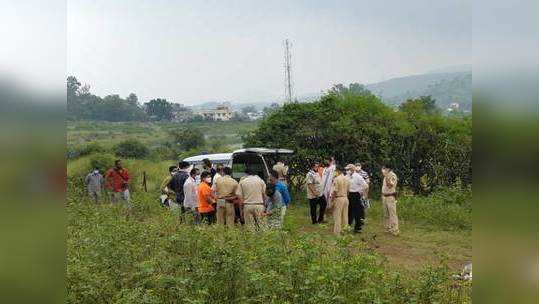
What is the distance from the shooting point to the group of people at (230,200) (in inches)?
388

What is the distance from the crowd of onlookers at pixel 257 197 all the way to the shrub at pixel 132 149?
2174 centimetres

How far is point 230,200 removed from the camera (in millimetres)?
10219

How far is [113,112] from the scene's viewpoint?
62344 millimetres

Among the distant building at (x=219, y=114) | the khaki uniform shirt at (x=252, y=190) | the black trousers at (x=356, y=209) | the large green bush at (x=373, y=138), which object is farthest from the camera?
the distant building at (x=219, y=114)

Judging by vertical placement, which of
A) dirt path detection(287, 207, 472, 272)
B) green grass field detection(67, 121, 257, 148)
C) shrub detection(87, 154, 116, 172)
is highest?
green grass field detection(67, 121, 257, 148)

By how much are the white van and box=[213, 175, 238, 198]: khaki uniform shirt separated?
4841 millimetres

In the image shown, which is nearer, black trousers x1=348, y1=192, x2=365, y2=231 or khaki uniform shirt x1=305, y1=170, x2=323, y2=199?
black trousers x1=348, y1=192, x2=365, y2=231

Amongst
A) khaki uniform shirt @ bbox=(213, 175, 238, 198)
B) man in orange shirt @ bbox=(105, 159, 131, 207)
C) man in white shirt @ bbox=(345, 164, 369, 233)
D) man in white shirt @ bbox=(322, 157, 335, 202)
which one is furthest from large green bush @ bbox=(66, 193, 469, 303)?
man in orange shirt @ bbox=(105, 159, 131, 207)

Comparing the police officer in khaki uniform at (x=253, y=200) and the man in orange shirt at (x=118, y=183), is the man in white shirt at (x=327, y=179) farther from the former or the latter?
the man in orange shirt at (x=118, y=183)

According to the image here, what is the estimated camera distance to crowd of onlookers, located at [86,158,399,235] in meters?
9.90

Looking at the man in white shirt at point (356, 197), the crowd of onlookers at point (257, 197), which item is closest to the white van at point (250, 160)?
the crowd of onlookers at point (257, 197)

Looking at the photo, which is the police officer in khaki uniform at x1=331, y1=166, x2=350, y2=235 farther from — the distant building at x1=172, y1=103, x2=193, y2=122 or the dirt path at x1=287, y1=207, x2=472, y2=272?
the distant building at x1=172, y1=103, x2=193, y2=122
